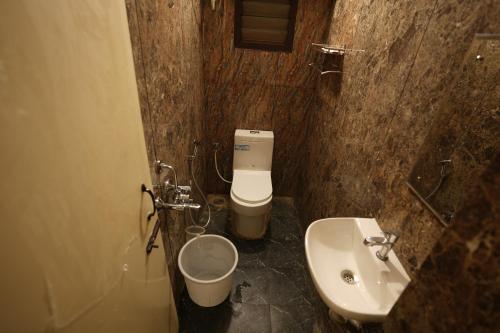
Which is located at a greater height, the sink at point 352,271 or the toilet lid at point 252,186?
the sink at point 352,271

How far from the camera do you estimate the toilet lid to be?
6.60 feet

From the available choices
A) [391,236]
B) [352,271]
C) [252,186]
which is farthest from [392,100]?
[252,186]

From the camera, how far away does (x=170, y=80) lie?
1.25 meters

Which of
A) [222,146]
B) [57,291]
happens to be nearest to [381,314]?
[57,291]

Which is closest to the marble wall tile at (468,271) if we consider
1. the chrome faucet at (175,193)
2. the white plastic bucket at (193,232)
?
the chrome faucet at (175,193)

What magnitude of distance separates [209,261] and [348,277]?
0.99m

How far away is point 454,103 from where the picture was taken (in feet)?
2.48

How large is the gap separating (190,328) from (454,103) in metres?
1.82

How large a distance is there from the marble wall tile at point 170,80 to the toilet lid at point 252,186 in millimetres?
433

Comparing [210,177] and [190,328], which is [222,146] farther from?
[190,328]

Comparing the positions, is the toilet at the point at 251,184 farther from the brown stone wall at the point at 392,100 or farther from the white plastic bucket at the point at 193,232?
the brown stone wall at the point at 392,100

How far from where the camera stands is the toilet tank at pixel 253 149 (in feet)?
7.60

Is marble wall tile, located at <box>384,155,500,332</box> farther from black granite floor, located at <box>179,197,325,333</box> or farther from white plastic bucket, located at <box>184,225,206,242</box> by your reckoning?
white plastic bucket, located at <box>184,225,206,242</box>

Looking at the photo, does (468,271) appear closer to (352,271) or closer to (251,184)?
(352,271)
